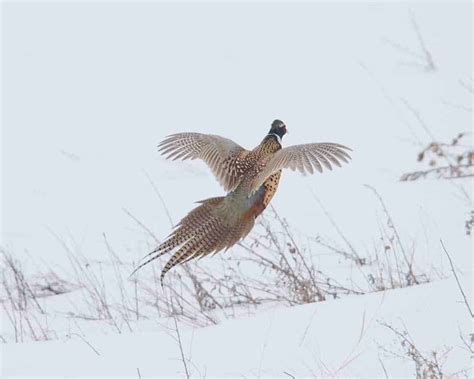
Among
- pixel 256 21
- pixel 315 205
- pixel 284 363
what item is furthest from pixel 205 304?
pixel 256 21

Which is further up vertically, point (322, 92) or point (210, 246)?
point (322, 92)

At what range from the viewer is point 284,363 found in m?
5.04

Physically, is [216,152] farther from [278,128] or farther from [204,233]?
[204,233]

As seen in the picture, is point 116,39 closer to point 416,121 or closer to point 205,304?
point 416,121

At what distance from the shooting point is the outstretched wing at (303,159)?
473 cm

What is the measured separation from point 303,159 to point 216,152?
1.73ft

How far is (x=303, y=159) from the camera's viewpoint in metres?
4.76

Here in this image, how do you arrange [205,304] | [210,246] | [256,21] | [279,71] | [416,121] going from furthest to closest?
[256,21]
[279,71]
[416,121]
[205,304]
[210,246]

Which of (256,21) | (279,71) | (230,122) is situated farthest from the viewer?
(256,21)

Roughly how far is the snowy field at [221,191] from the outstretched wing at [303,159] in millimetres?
701

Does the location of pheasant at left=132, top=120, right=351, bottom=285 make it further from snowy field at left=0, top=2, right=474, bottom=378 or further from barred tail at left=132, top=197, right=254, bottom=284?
snowy field at left=0, top=2, right=474, bottom=378

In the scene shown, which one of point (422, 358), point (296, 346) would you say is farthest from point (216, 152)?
point (422, 358)

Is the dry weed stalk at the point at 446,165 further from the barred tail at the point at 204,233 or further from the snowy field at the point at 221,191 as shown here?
the barred tail at the point at 204,233

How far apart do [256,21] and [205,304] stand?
20.6 ft
